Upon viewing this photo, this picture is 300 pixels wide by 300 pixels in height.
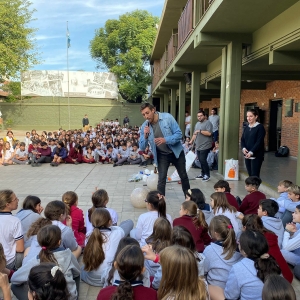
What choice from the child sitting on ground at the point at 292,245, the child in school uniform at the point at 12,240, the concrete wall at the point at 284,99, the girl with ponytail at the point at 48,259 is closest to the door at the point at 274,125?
the concrete wall at the point at 284,99

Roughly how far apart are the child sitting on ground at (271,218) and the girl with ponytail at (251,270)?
1188 millimetres

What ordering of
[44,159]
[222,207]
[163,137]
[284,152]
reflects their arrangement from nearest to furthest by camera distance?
[222,207] → [163,137] → [44,159] → [284,152]

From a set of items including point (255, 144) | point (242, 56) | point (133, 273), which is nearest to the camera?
point (133, 273)

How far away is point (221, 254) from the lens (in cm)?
332

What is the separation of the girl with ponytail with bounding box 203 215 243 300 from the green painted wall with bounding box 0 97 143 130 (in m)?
32.0

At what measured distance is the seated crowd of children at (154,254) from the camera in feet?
7.32

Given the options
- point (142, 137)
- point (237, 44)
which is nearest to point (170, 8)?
point (237, 44)

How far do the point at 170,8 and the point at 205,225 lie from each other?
13879 mm

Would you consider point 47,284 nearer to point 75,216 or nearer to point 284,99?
point 75,216

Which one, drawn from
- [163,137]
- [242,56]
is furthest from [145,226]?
[242,56]

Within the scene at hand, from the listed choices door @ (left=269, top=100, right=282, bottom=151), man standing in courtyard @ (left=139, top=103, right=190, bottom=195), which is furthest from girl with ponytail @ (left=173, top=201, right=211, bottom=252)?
door @ (left=269, top=100, right=282, bottom=151)

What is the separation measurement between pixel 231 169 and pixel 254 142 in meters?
2.20

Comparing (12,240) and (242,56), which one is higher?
(242,56)

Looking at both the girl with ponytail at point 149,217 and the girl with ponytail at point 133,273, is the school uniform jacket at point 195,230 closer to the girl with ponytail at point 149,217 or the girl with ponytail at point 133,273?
the girl with ponytail at point 149,217
